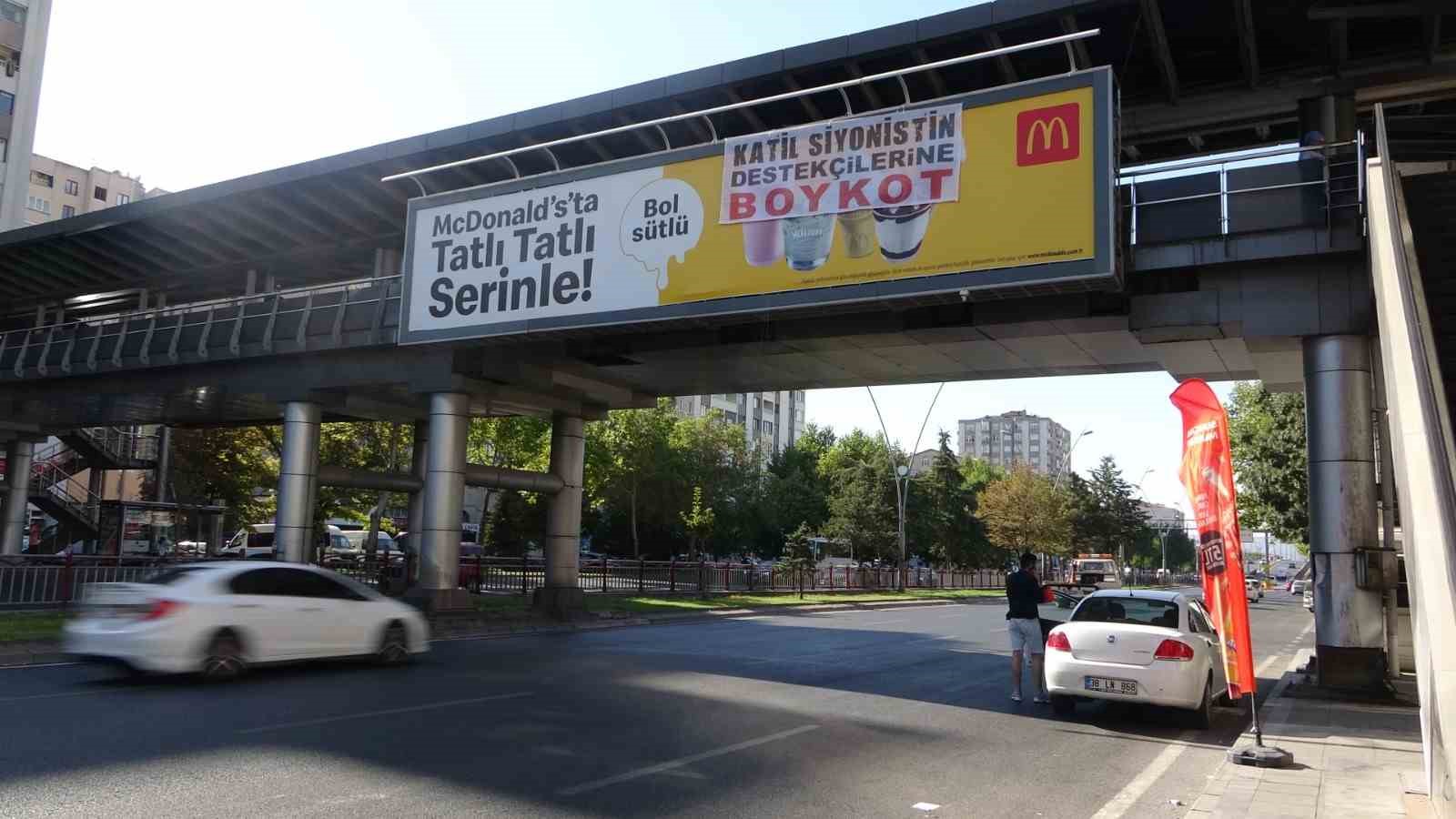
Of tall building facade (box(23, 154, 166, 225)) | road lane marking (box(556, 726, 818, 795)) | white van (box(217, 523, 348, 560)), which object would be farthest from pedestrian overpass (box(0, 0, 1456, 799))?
Result: tall building facade (box(23, 154, 166, 225))

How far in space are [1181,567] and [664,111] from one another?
141 meters

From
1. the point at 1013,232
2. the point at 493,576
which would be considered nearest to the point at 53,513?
the point at 493,576

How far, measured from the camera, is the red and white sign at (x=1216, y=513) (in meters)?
8.27

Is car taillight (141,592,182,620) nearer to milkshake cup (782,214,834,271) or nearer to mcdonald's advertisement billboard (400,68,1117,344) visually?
mcdonald's advertisement billboard (400,68,1117,344)

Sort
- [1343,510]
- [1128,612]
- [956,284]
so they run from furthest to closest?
1. [956,284]
2. [1343,510]
3. [1128,612]

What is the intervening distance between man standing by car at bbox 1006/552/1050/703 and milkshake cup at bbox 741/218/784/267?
21.0 ft

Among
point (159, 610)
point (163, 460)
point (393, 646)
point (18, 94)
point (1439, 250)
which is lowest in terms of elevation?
→ point (393, 646)

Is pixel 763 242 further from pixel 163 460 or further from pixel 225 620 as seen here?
pixel 163 460

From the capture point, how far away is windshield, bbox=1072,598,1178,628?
1098cm

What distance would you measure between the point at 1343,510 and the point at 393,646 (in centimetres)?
1267

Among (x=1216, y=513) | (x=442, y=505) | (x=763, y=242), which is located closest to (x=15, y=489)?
A: (x=442, y=505)

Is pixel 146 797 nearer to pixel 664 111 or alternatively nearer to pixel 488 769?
pixel 488 769

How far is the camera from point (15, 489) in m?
33.9

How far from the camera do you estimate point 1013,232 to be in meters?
14.3
